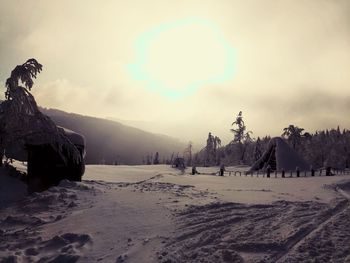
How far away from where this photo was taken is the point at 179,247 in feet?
28.9

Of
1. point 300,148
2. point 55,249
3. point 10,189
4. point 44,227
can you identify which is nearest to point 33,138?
point 10,189

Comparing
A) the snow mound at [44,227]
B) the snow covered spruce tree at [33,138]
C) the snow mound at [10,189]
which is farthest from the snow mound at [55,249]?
the snow covered spruce tree at [33,138]

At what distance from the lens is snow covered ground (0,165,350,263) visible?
8391 millimetres

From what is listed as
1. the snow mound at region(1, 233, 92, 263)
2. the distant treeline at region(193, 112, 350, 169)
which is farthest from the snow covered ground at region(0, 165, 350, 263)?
the distant treeline at region(193, 112, 350, 169)

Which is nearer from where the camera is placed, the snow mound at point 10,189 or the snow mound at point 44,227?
the snow mound at point 44,227

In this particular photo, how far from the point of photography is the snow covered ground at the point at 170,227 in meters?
8.39

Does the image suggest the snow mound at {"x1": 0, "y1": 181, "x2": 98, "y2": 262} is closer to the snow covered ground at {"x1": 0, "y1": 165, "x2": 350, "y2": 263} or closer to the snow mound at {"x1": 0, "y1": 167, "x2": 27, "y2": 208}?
the snow covered ground at {"x1": 0, "y1": 165, "x2": 350, "y2": 263}

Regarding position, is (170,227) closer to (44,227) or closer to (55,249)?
(55,249)

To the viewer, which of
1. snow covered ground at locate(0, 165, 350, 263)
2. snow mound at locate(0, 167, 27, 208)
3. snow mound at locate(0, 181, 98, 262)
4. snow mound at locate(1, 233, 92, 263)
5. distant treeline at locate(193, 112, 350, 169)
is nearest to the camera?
snow covered ground at locate(0, 165, 350, 263)

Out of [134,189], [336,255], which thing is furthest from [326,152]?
[336,255]

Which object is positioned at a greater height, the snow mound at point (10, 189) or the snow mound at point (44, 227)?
the snow mound at point (10, 189)

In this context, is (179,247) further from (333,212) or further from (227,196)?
(227,196)

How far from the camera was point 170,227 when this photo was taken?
10.4 metres

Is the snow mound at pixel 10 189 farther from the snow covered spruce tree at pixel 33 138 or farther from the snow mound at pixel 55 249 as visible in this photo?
the snow mound at pixel 55 249
